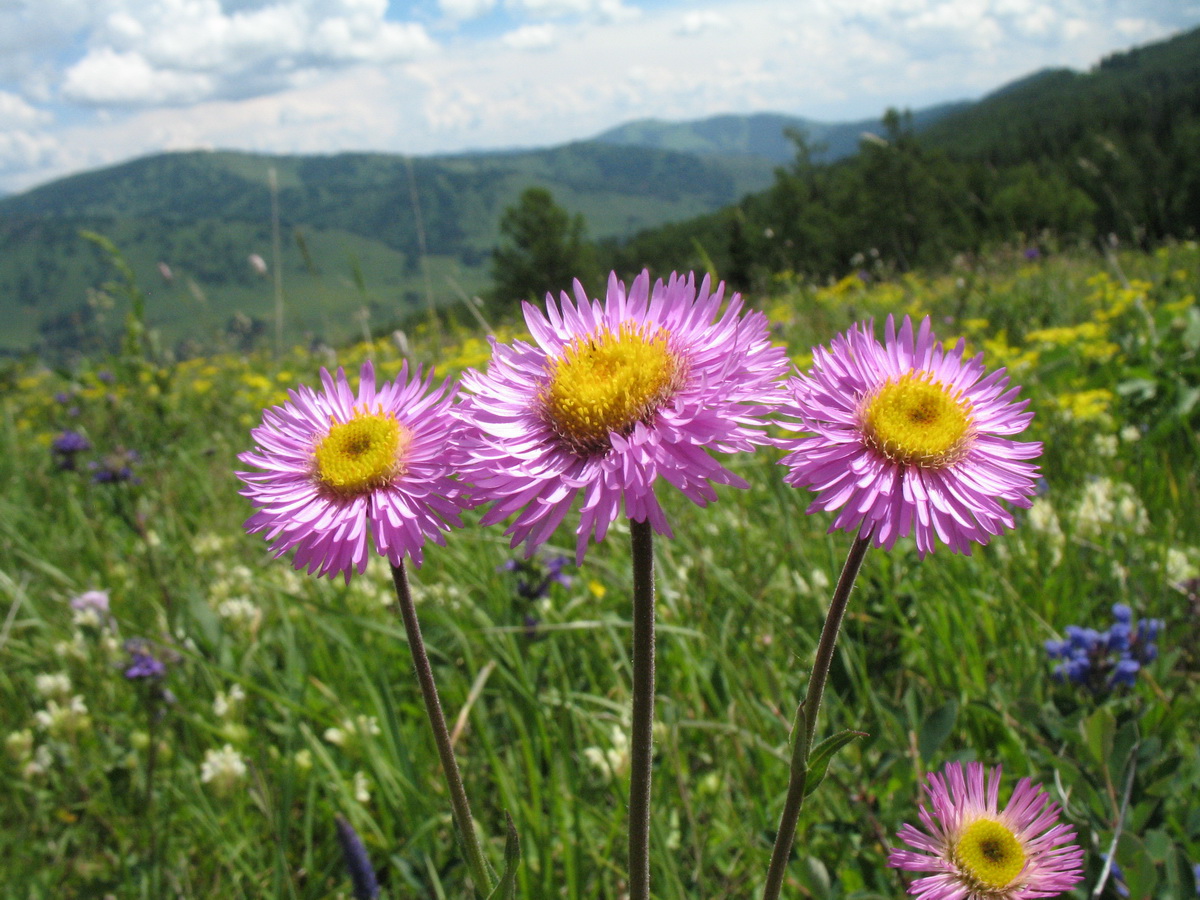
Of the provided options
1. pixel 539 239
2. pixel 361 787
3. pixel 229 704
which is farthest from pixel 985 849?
pixel 539 239

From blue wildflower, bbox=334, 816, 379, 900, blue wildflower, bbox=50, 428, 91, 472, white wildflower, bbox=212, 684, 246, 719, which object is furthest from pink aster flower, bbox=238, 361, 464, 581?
blue wildflower, bbox=50, 428, 91, 472

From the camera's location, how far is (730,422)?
3.64 ft

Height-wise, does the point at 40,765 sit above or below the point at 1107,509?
below

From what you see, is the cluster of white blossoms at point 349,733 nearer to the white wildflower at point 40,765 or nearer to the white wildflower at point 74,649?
the white wildflower at point 40,765

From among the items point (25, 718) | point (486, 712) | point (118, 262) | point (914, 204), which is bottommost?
point (25, 718)

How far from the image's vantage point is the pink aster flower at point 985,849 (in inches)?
48.4

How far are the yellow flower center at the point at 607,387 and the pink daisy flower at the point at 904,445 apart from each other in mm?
224

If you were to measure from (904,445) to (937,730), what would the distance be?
3.51 ft

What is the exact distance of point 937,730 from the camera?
1.93m

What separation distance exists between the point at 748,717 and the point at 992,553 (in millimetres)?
1701

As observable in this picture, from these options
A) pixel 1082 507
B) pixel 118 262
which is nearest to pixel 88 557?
pixel 118 262

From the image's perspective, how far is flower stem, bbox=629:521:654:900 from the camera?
1.03 meters

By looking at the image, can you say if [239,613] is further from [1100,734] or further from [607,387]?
[1100,734]

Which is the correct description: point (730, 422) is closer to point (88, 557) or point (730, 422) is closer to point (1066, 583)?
point (1066, 583)
